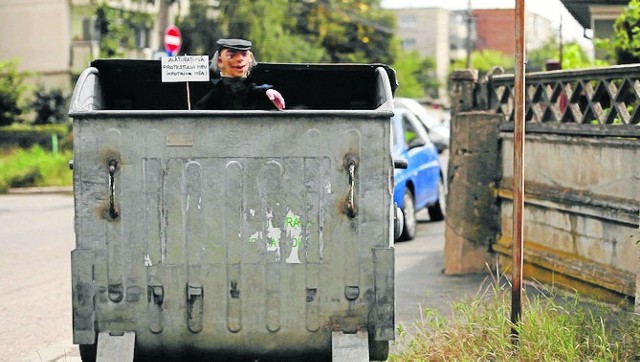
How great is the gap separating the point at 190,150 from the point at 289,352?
1.11 m

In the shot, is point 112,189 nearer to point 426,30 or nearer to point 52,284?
point 52,284

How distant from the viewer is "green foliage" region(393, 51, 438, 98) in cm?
11044

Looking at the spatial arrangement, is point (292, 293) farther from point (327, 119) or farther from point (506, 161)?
point (506, 161)

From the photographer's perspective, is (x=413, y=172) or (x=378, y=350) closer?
(x=378, y=350)

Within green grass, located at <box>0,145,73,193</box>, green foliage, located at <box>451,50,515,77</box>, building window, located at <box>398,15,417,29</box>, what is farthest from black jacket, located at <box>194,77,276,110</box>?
building window, located at <box>398,15,417,29</box>

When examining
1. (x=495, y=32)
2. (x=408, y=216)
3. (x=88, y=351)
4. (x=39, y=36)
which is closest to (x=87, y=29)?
(x=39, y=36)

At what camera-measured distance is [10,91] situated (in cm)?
3984

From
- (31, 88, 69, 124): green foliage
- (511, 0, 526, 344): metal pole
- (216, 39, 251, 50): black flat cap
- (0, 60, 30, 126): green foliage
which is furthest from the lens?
(31, 88, 69, 124): green foliage

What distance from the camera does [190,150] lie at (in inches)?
224

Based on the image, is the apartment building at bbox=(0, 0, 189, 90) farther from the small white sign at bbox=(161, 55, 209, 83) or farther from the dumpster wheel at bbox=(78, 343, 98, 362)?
the dumpster wheel at bbox=(78, 343, 98, 362)

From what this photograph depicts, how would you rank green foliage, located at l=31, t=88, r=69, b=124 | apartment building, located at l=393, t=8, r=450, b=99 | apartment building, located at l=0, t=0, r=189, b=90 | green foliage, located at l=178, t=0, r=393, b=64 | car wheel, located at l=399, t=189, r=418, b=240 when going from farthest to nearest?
apartment building, located at l=393, t=8, r=450, b=99
green foliage, located at l=178, t=0, r=393, b=64
apartment building, located at l=0, t=0, r=189, b=90
green foliage, located at l=31, t=88, r=69, b=124
car wheel, located at l=399, t=189, r=418, b=240

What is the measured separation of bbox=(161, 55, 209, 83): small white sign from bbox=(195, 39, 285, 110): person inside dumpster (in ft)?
2.25

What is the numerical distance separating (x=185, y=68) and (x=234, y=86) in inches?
30.0

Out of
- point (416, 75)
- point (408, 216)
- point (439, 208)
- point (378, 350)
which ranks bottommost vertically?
point (439, 208)
